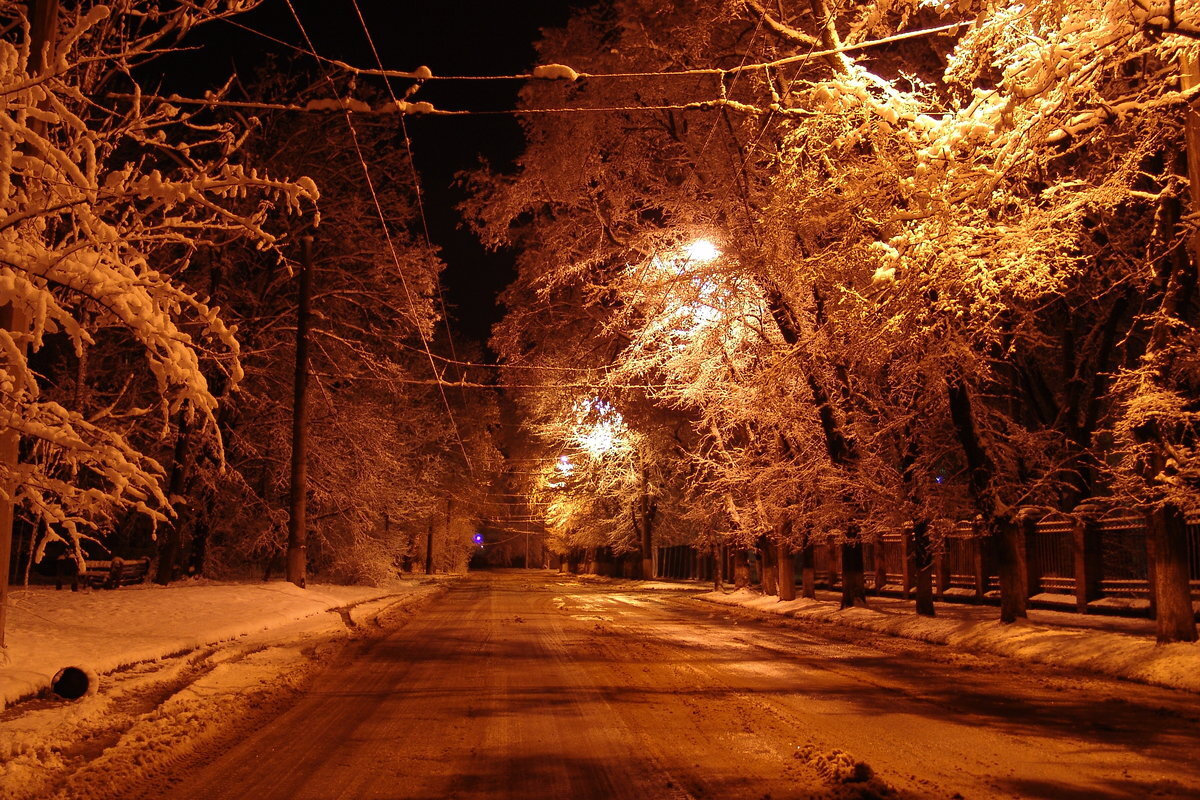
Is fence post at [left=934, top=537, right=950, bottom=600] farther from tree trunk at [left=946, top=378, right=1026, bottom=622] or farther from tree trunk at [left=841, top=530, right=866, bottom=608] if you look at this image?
tree trunk at [left=946, top=378, right=1026, bottom=622]

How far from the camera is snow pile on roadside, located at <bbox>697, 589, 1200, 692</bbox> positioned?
35.9 ft

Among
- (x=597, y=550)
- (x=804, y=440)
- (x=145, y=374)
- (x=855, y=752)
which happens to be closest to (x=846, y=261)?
(x=855, y=752)

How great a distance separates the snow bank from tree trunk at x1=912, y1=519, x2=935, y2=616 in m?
12.0

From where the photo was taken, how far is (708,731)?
24.9ft

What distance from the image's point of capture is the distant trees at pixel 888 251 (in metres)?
9.63

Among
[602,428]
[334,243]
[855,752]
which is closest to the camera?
[855,752]

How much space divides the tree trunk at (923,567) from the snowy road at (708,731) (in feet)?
15.5

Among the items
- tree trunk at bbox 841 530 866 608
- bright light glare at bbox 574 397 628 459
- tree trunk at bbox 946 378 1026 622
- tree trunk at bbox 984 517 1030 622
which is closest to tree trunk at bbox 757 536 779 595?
tree trunk at bbox 841 530 866 608

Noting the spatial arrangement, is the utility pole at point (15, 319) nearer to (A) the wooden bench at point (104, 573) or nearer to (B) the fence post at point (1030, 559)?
(A) the wooden bench at point (104, 573)

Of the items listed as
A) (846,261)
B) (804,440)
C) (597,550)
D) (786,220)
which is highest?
(786,220)

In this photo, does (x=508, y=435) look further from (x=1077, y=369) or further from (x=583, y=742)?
(x=583, y=742)

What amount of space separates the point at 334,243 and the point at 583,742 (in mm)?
23424

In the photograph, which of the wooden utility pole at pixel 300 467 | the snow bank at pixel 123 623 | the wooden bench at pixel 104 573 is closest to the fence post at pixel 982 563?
the snow bank at pixel 123 623

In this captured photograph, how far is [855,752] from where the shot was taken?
22.4 ft
